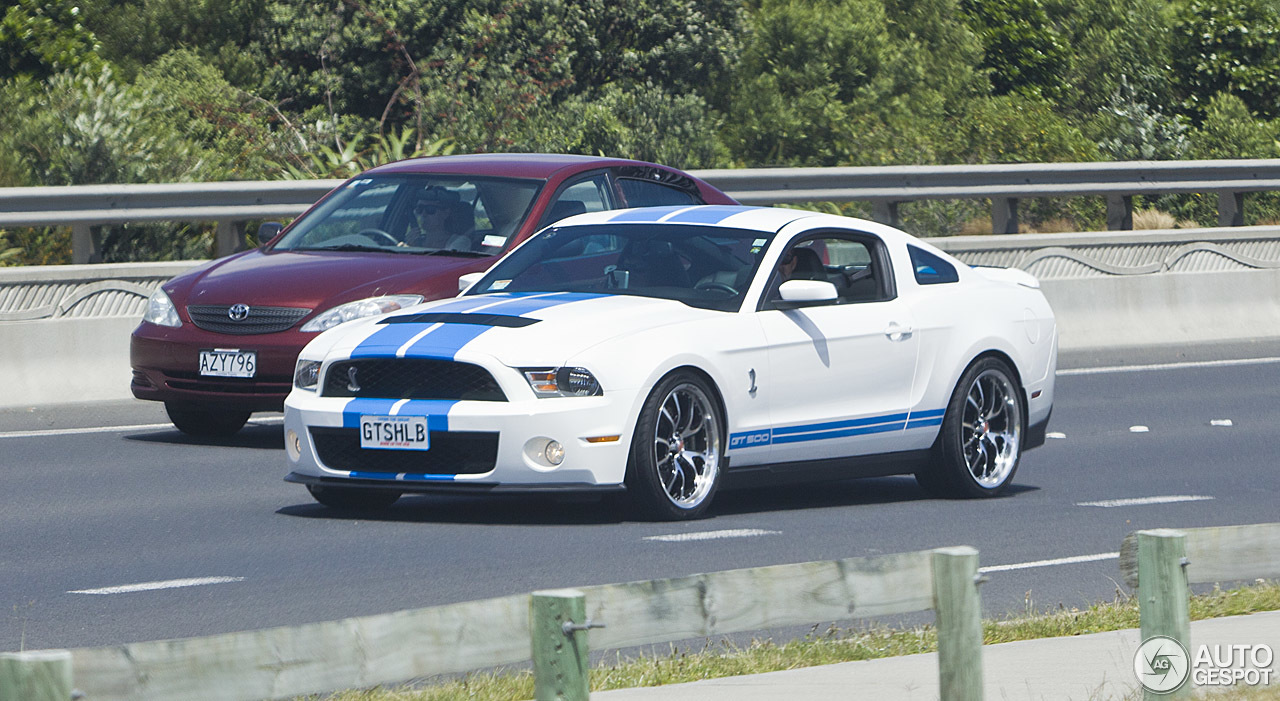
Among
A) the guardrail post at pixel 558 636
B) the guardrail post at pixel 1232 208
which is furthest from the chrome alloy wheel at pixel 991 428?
the guardrail post at pixel 1232 208

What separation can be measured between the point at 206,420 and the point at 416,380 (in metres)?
4.03

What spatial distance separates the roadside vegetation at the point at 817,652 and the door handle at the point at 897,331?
2.76 metres

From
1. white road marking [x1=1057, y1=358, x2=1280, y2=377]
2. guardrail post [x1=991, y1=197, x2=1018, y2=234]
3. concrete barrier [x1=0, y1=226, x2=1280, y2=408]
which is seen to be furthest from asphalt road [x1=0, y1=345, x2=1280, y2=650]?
guardrail post [x1=991, y1=197, x2=1018, y2=234]

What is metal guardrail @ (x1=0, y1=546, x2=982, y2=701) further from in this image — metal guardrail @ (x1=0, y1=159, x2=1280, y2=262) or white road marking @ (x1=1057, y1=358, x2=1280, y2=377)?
white road marking @ (x1=1057, y1=358, x2=1280, y2=377)

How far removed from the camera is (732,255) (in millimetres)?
10562

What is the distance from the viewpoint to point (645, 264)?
34.7 feet

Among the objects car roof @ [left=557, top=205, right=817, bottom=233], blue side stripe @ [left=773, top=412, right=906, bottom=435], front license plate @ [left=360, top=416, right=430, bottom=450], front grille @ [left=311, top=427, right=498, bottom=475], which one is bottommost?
blue side stripe @ [left=773, top=412, right=906, bottom=435]

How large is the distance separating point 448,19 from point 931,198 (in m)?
20.2

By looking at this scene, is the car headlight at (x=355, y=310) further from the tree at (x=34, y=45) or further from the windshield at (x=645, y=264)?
the tree at (x=34, y=45)

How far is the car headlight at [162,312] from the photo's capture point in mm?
12609

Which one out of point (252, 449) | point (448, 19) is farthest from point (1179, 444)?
point (448, 19)

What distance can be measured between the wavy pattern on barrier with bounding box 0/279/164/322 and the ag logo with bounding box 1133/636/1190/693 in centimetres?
1026

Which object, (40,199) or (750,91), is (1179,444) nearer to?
(40,199)

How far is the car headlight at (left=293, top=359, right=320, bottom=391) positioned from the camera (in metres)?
9.97
